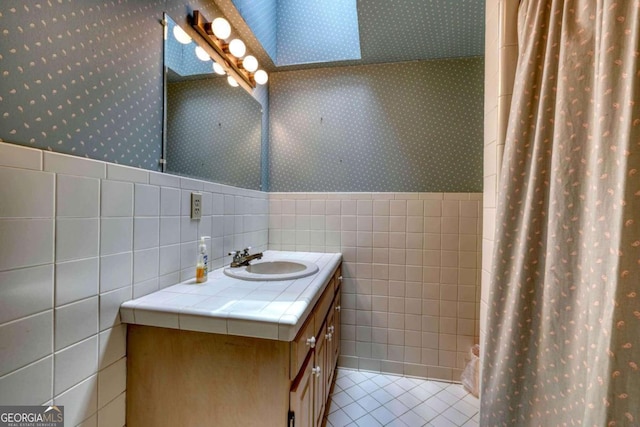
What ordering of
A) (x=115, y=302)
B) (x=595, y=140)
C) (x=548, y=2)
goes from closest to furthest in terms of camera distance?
(x=595, y=140), (x=548, y=2), (x=115, y=302)

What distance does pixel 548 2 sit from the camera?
719 mm

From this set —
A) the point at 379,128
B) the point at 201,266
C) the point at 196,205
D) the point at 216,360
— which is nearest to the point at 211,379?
the point at 216,360

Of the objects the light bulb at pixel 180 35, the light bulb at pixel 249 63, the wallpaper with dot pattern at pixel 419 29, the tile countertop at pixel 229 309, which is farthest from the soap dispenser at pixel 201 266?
the wallpaper with dot pattern at pixel 419 29

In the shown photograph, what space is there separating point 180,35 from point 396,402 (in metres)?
2.32

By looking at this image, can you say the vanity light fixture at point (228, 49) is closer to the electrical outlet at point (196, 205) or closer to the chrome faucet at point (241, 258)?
the electrical outlet at point (196, 205)

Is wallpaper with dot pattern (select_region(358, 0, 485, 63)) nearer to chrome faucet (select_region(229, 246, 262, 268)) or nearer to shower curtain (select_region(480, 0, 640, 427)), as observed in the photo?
shower curtain (select_region(480, 0, 640, 427))

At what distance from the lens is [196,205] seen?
1.20 meters

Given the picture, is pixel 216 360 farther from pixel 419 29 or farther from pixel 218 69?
pixel 419 29

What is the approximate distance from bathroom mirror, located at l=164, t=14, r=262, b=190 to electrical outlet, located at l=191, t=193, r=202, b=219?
11 centimetres

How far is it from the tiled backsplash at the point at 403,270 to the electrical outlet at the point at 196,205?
90 cm

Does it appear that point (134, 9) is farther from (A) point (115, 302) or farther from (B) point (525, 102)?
(B) point (525, 102)

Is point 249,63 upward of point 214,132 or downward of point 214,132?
upward

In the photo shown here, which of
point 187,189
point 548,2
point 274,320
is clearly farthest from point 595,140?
point 187,189

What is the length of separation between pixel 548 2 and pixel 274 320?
116 centimetres
